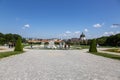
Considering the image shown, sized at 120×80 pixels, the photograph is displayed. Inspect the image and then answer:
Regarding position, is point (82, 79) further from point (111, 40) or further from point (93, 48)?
point (111, 40)

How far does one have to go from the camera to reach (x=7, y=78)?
780 centimetres

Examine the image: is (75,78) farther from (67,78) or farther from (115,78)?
(115,78)

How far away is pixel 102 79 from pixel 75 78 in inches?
39.8

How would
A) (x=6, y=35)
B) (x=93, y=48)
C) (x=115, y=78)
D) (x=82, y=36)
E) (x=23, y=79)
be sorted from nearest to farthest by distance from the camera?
(x=23, y=79), (x=115, y=78), (x=93, y=48), (x=6, y=35), (x=82, y=36)

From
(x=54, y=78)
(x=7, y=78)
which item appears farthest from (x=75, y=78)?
(x=7, y=78)

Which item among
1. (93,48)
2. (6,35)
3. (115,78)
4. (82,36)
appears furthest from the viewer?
(82,36)

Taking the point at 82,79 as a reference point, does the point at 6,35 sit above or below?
above

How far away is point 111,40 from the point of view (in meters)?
91.6

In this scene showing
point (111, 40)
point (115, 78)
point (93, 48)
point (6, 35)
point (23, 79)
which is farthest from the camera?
point (6, 35)

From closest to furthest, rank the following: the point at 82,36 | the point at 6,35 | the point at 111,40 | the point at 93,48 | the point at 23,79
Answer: the point at 23,79 → the point at 93,48 → the point at 111,40 → the point at 6,35 → the point at 82,36

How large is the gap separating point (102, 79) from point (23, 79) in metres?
2.92

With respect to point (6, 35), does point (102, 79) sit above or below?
below

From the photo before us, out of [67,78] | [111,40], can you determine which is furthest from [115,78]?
[111,40]

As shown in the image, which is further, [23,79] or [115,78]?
[115,78]
